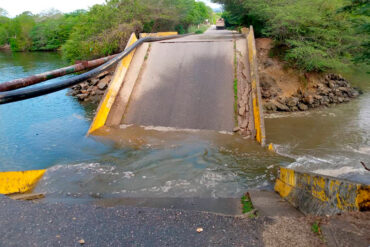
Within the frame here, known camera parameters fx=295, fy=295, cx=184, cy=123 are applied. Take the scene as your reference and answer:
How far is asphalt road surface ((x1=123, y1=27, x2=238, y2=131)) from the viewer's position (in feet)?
28.3

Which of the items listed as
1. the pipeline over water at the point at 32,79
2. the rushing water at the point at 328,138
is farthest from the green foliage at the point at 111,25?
the rushing water at the point at 328,138

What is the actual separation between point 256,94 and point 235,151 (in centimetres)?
222

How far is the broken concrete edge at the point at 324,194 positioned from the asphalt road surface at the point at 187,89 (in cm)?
403

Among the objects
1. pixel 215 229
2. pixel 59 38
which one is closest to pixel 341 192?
pixel 215 229

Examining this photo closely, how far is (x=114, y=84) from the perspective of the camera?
9.35 meters

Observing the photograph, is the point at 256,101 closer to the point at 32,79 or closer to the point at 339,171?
the point at 339,171

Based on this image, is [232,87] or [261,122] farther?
[232,87]

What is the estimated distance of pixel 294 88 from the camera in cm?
1355

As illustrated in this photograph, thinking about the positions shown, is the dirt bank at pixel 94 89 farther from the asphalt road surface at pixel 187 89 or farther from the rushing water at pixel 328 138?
the rushing water at pixel 328 138

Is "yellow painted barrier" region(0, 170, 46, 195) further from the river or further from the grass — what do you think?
the grass

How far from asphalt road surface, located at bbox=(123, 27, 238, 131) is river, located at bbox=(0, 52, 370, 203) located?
49cm

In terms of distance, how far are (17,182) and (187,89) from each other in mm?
5549

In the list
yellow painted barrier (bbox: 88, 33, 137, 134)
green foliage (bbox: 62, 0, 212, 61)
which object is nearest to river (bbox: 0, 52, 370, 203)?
yellow painted barrier (bbox: 88, 33, 137, 134)

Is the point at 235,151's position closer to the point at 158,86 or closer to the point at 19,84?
the point at 158,86
